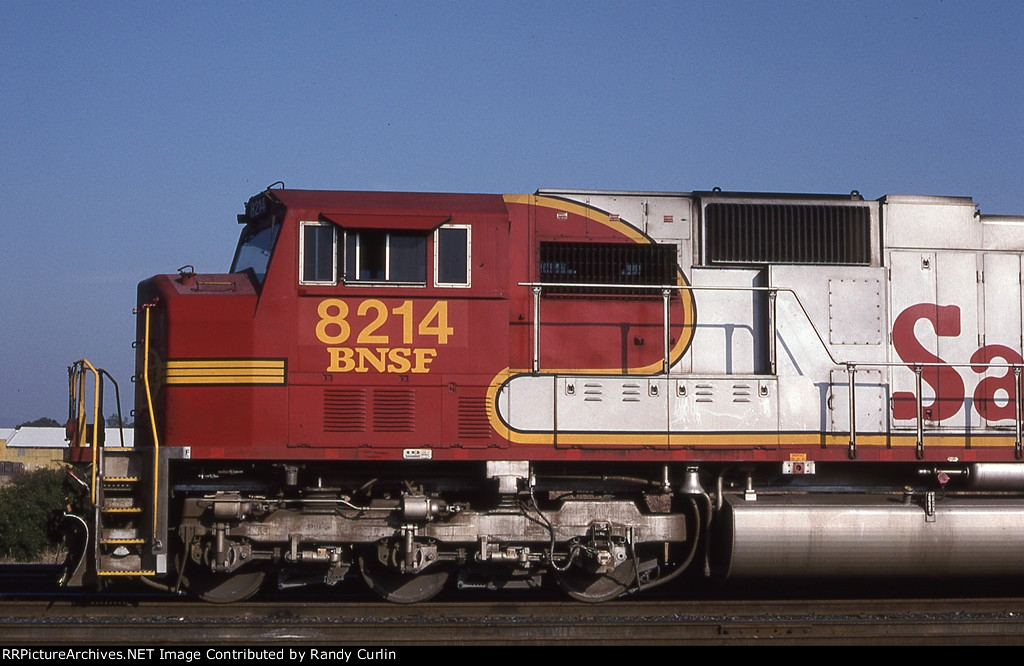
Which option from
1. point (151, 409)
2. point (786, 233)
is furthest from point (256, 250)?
point (786, 233)

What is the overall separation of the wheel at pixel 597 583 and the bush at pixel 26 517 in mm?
12058

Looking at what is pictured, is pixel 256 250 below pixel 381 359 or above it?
above

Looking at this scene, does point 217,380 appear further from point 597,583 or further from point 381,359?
point 597,583

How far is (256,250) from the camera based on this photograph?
10.4 meters

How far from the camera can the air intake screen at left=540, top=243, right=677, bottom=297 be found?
34.0 ft

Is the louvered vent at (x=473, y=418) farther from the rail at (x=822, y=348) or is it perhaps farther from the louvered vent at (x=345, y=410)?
the louvered vent at (x=345, y=410)

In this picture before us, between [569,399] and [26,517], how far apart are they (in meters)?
17.2

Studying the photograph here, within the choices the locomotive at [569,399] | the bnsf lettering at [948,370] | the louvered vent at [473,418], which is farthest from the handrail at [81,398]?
the bnsf lettering at [948,370]

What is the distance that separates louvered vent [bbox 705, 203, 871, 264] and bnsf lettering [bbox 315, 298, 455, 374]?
3042 millimetres

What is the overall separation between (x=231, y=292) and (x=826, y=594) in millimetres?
7069

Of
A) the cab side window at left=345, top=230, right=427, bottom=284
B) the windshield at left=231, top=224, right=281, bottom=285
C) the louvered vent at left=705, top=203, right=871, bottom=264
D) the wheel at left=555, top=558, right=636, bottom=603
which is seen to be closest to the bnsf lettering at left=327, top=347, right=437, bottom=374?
the cab side window at left=345, top=230, right=427, bottom=284

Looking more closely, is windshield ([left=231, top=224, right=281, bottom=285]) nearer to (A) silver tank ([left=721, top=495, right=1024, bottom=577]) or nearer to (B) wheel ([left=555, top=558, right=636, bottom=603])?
(B) wheel ([left=555, top=558, right=636, bottom=603])
